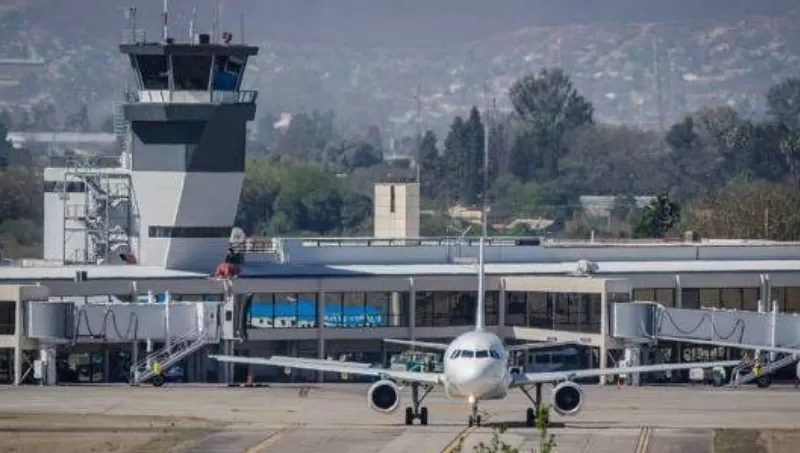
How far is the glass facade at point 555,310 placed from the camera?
12725cm

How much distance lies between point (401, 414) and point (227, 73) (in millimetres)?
29698

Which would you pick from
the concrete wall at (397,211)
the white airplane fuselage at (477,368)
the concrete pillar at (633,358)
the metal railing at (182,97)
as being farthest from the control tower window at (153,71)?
the concrete wall at (397,211)

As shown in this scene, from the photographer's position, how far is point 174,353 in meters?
123

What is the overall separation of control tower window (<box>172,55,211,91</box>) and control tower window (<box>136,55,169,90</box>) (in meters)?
0.45

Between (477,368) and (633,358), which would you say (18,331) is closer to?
(633,358)

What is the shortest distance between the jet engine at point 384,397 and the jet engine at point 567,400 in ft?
17.4

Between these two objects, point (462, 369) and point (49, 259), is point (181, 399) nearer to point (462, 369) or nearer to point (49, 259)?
point (462, 369)

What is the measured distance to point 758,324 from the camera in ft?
413

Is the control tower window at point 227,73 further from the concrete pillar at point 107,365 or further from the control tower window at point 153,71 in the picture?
the concrete pillar at point 107,365

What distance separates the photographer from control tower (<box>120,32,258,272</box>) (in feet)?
422

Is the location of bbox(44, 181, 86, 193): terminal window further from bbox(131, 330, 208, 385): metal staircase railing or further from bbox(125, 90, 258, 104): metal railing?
bbox(131, 330, 208, 385): metal staircase railing

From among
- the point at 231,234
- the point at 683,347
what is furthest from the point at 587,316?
the point at 231,234

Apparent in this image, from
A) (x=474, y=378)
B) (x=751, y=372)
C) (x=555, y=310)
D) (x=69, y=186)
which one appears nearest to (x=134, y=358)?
(x=555, y=310)

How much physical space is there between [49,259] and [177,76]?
24.2 meters
